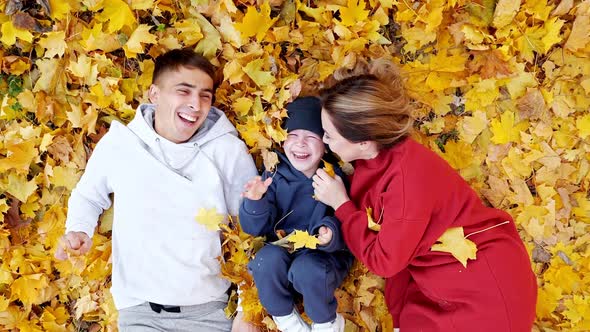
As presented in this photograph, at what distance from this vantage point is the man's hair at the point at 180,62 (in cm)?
257

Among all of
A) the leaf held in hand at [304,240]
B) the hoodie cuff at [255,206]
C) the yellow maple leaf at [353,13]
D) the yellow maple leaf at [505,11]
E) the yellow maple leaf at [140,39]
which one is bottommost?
the leaf held in hand at [304,240]

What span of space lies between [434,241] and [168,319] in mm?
1407

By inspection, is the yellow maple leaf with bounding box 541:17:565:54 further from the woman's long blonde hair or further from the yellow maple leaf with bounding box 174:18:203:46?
the yellow maple leaf with bounding box 174:18:203:46

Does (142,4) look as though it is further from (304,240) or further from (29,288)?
(29,288)

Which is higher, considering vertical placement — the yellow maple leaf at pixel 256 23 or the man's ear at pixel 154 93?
the yellow maple leaf at pixel 256 23

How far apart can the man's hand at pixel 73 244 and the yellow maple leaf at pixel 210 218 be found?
60 cm

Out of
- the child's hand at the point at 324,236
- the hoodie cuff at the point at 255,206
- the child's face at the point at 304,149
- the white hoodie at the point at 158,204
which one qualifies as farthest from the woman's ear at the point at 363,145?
the white hoodie at the point at 158,204

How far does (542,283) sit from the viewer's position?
2857 mm

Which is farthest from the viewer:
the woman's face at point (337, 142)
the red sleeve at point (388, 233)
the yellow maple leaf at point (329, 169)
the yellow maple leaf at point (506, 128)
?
the yellow maple leaf at point (506, 128)

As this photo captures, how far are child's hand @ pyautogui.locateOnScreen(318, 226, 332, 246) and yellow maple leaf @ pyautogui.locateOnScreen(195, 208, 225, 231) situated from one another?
1.74ft

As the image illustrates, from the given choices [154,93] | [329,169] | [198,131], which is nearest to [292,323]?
[329,169]

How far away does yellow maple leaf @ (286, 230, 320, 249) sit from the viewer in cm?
235

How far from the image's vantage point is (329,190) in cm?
244

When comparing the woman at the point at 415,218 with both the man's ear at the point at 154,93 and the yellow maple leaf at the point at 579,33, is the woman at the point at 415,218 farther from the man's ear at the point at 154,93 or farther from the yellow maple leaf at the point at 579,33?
the yellow maple leaf at the point at 579,33
